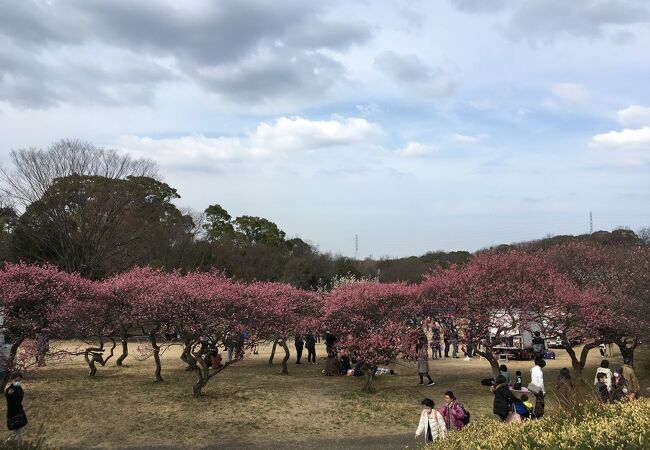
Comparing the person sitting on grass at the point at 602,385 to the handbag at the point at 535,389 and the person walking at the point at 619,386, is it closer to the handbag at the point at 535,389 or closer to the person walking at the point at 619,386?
the person walking at the point at 619,386

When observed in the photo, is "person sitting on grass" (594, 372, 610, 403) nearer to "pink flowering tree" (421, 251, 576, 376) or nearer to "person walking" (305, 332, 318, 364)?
"pink flowering tree" (421, 251, 576, 376)

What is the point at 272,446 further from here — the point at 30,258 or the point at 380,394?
the point at 30,258

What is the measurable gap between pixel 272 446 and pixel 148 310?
686 cm

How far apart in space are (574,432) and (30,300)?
1629 centimetres

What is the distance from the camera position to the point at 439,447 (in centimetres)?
552

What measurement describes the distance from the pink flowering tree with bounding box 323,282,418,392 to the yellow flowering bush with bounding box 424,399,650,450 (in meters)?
9.35

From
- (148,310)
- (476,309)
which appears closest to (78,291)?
(148,310)

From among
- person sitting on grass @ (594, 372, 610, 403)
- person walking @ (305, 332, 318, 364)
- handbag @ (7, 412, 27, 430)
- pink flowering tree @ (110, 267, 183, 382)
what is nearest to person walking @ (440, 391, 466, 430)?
person sitting on grass @ (594, 372, 610, 403)

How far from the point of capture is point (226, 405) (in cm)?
1365

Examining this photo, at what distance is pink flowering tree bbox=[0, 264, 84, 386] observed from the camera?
49.2 feet

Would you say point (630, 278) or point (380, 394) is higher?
point (630, 278)

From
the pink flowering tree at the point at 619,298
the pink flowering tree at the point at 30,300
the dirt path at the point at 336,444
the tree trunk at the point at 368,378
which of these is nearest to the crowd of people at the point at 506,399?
the dirt path at the point at 336,444

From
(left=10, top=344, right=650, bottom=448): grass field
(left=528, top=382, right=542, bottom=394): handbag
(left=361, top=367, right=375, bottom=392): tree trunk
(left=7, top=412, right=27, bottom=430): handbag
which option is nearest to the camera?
(left=7, top=412, right=27, bottom=430): handbag

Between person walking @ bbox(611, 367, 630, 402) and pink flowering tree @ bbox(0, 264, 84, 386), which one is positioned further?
pink flowering tree @ bbox(0, 264, 84, 386)
